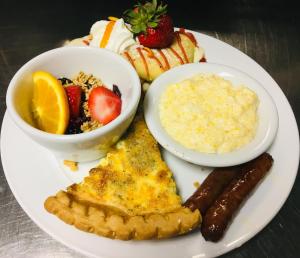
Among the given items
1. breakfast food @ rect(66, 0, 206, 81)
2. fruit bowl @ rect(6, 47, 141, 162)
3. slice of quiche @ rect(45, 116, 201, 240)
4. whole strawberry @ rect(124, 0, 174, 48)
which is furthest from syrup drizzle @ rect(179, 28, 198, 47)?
slice of quiche @ rect(45, 116, 201, 240)

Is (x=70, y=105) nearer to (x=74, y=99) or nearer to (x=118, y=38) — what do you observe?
(x=74, y=99)

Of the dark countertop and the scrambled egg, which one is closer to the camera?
the scrambled egg

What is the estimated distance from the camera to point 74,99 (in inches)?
96.3

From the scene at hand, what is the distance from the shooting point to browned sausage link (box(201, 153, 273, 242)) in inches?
82.7

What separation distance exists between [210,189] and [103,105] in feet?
2.74

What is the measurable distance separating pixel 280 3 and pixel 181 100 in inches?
98.6

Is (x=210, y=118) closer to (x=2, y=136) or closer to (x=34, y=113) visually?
(x=34, y=113)

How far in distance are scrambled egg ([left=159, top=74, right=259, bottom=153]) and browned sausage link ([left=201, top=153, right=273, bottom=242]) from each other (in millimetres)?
170

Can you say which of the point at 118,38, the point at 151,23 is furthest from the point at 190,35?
the point at 118,38

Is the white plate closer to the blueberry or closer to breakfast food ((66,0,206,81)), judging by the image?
the blueberry

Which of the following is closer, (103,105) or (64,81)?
(103,105)

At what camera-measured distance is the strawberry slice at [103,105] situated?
2.41 m

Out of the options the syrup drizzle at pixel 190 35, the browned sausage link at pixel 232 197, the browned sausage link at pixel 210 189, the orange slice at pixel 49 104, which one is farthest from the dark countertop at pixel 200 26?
the browned sausage link at pixel 210 189

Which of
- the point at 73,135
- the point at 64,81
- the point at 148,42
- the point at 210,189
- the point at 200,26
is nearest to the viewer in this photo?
the point at 73,135
